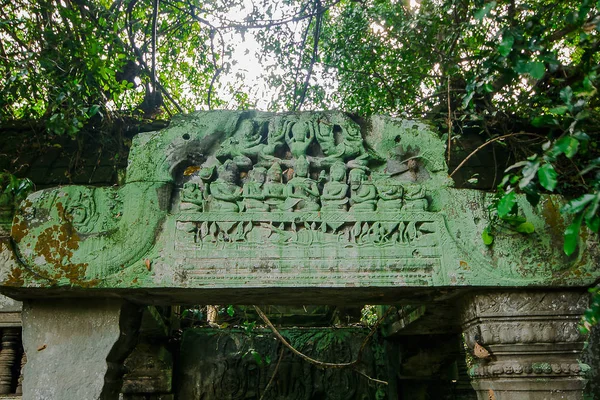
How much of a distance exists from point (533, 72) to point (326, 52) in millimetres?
4502

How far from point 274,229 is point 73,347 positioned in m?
1.39

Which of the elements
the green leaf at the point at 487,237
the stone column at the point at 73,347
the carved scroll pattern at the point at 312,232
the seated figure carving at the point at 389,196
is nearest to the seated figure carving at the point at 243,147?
the carved scroll pattern at the point at 312,232

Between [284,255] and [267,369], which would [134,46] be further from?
[267,369]

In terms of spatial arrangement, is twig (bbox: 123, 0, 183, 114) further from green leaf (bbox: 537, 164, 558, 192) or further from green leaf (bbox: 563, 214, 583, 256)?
green leaf (bbox: 563, 214, 583, 256)

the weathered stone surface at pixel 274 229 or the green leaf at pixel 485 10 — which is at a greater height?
the green leaf at pixel 485 10

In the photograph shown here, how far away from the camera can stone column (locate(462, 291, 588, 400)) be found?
2867mm

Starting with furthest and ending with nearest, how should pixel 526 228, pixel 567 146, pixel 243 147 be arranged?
pixel 243 147
pixel 526 228
pixel 567 146

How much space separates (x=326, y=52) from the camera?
6.48 m

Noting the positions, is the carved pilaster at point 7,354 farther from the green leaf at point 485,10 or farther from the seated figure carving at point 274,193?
the green leaf at point 485,10

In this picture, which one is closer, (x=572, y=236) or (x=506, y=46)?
(x=572, y=236)

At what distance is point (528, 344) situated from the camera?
2.93 m

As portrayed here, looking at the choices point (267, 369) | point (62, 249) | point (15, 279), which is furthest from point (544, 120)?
point (267, 369)

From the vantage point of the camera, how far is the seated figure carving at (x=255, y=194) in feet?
10.3

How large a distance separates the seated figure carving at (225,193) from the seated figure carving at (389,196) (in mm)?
876
